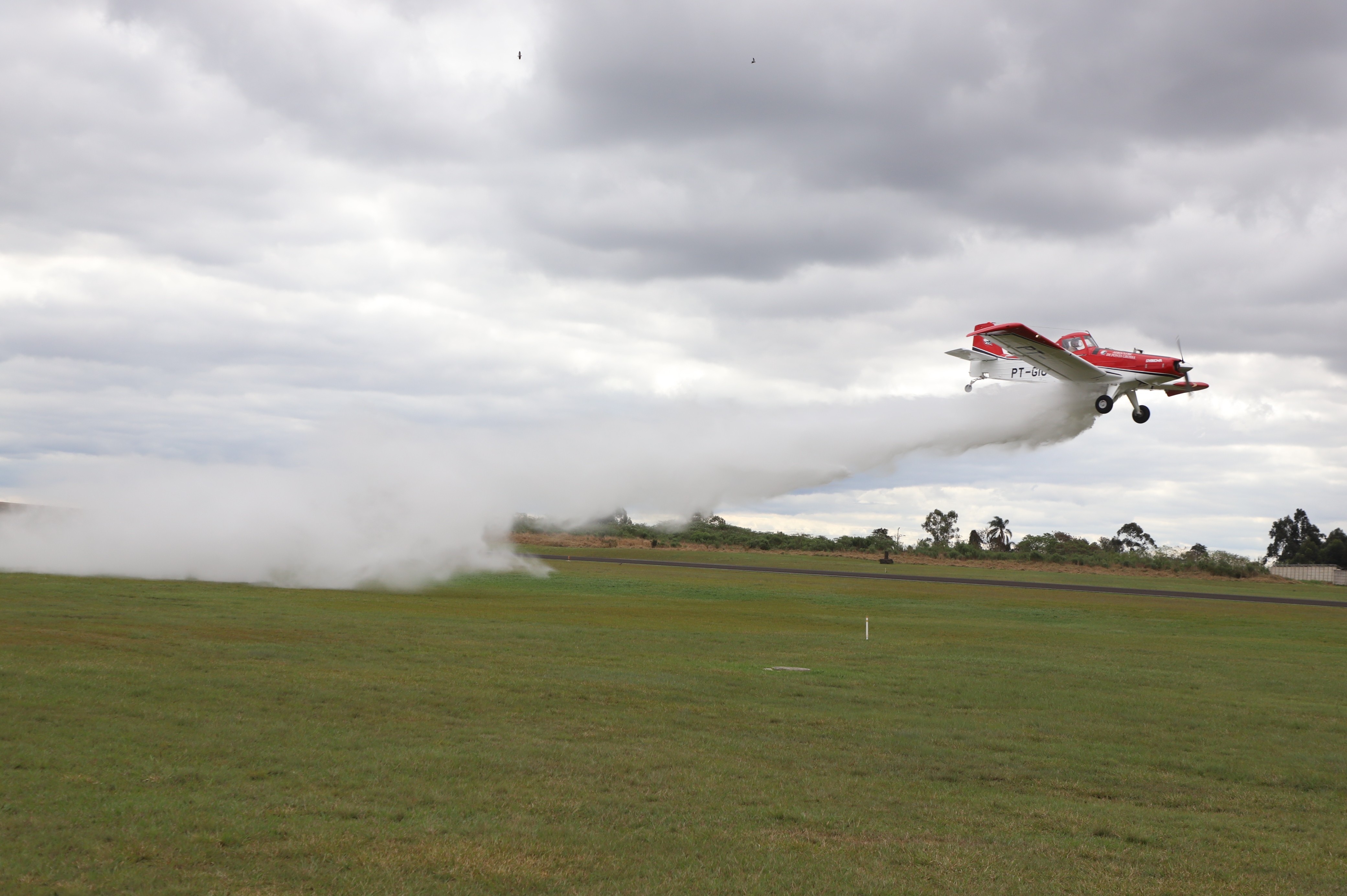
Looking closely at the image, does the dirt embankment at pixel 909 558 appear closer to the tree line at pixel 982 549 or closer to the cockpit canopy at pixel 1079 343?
the tree line at pixel 982 549

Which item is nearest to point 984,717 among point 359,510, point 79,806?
point 79,806

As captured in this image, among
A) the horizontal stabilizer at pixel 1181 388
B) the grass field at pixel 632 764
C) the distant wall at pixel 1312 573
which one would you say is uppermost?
the horizontal stabilizer at pixel 1181 388

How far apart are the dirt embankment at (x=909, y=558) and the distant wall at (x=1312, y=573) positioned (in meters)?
2.59

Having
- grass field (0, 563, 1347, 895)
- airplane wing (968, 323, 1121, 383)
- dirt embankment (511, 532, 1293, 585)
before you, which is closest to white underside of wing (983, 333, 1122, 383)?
airplane wing (968, 323, 1121, 383)

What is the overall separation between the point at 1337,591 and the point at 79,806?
105m

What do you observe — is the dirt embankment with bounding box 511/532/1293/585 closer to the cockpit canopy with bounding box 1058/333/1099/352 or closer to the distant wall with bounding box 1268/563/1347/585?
the distant wall with bounding box 1268/563/1347/585

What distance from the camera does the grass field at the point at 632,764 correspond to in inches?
440

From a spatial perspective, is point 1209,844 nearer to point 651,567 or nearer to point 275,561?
point 275,561

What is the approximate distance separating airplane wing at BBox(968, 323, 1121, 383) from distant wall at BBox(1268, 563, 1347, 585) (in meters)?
93.1

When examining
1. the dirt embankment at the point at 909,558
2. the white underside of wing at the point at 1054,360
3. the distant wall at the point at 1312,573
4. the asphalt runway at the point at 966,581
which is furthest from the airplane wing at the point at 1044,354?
the distant wall at the point at 1312,573

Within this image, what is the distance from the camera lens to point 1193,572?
110m

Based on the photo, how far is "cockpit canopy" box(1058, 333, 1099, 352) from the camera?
36500 mm

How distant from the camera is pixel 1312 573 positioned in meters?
Answer: 115

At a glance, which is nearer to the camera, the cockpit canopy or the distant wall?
the cockpit canopy
